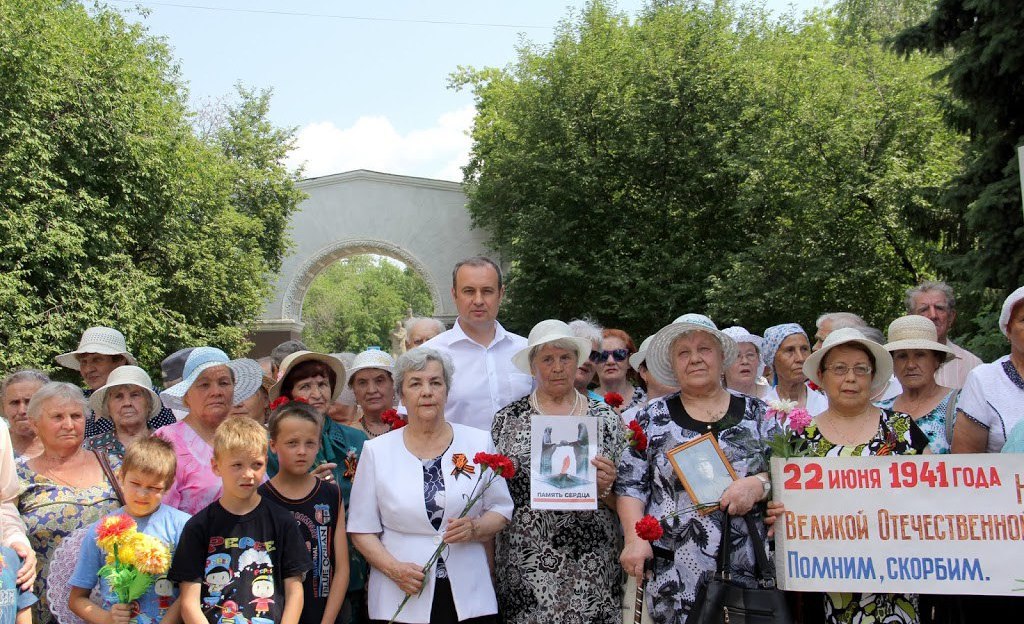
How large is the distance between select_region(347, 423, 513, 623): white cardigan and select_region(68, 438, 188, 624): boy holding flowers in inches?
34.9

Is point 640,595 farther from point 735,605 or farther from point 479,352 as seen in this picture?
point 479,352

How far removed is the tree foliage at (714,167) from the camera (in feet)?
74.4

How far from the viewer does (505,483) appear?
4770mm

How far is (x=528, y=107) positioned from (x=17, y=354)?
17399mm

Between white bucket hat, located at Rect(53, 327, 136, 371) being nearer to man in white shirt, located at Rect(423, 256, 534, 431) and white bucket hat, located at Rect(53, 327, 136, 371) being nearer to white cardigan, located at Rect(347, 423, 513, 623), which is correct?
man in white shirt, located at Rect(423, 256, 534, 431)

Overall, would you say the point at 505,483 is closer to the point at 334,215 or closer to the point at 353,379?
the point at 353,379

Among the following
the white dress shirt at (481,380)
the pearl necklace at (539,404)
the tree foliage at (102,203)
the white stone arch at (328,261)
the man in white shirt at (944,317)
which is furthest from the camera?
the white stone arch at (328,261)

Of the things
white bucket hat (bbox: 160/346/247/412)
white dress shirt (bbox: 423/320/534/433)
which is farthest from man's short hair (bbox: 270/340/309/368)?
white dress shirt (bbox: 423/320/534/433)

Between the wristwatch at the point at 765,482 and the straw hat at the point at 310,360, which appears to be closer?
the wristwatch at the point at 765,482

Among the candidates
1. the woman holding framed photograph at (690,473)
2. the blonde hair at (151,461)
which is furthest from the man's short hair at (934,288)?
the blonde hair at (151,461)

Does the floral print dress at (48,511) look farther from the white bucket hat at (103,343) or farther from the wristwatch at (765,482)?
the wristwatch at (765,482)

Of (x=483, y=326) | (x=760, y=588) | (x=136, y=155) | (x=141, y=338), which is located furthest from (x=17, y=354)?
(x=760, y=588)

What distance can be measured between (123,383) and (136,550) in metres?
1.93

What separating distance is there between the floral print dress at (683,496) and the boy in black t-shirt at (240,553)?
1.63m
